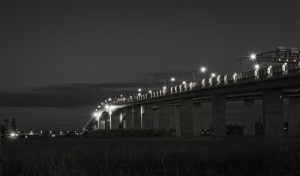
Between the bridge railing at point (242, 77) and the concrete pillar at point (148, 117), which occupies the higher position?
the bridge railing at point (242, 77)

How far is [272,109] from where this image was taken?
67.1 metres

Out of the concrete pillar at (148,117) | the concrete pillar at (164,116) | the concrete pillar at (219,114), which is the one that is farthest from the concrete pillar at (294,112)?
the concrete pillar at (148,117)

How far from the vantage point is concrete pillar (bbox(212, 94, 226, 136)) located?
81.0 metres

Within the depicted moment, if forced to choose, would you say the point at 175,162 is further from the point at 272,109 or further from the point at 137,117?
the point at 137,117

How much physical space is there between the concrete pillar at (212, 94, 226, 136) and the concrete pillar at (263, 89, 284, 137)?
14.3 metres

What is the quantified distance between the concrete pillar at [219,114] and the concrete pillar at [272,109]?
1429cm

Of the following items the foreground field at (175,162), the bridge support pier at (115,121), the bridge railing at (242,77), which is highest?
the bridge railing at (242,77)

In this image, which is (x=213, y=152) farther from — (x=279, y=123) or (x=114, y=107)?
(x=114, y=107)

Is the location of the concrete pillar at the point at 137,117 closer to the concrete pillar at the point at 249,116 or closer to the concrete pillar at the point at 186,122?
the concrete pillar at the point at 186,122

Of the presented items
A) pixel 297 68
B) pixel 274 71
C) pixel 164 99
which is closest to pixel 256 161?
pixel 297 68

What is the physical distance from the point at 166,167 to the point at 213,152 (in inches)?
123

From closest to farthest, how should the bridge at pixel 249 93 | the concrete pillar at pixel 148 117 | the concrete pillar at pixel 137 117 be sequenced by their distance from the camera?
the bridge at pixel 249 93 < the concrete pillar at pixel 148 117 < the concrete pillar at pixel 137 117

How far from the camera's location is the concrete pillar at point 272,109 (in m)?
66.9

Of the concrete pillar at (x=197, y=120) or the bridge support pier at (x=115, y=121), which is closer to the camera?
the concrete pillar at (x=197, y=120)
